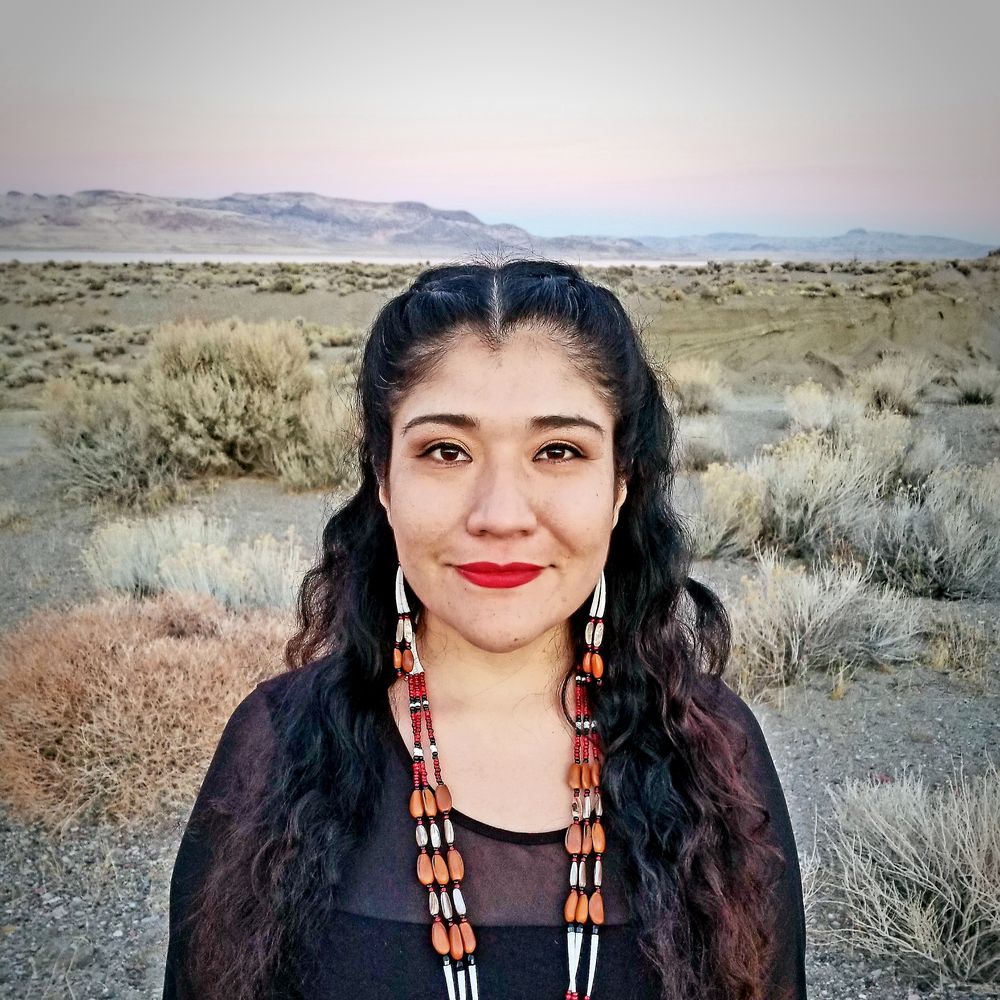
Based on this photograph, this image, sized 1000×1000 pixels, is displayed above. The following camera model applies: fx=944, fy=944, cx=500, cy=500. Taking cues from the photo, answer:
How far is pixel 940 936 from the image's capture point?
3486 mm

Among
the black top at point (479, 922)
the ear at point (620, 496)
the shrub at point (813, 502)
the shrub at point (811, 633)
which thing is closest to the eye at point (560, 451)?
the ear at point (620, 496)

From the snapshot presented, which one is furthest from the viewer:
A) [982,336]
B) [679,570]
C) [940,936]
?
[982,336]

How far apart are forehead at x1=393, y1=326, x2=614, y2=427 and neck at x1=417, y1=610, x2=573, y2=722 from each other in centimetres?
42

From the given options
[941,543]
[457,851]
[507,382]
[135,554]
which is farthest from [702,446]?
[457,851]

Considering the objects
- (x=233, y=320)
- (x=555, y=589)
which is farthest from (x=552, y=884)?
(x=233, y=320)

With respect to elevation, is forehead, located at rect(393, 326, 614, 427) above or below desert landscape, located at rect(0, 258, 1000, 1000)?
above

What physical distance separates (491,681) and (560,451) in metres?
0.44

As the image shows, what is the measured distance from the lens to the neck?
168 cm

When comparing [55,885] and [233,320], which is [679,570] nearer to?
Answer: [55,885]

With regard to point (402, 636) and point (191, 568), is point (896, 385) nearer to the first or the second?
point (191, 568)

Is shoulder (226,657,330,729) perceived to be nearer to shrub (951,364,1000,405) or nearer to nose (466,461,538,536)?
nose (466,461,538,536)

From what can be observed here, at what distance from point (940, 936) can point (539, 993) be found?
8.83ft

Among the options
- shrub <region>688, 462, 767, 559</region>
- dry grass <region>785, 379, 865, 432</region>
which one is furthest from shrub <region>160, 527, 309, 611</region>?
dry grass <region>785, 379, 865, 432</region>

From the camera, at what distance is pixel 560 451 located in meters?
1.58
